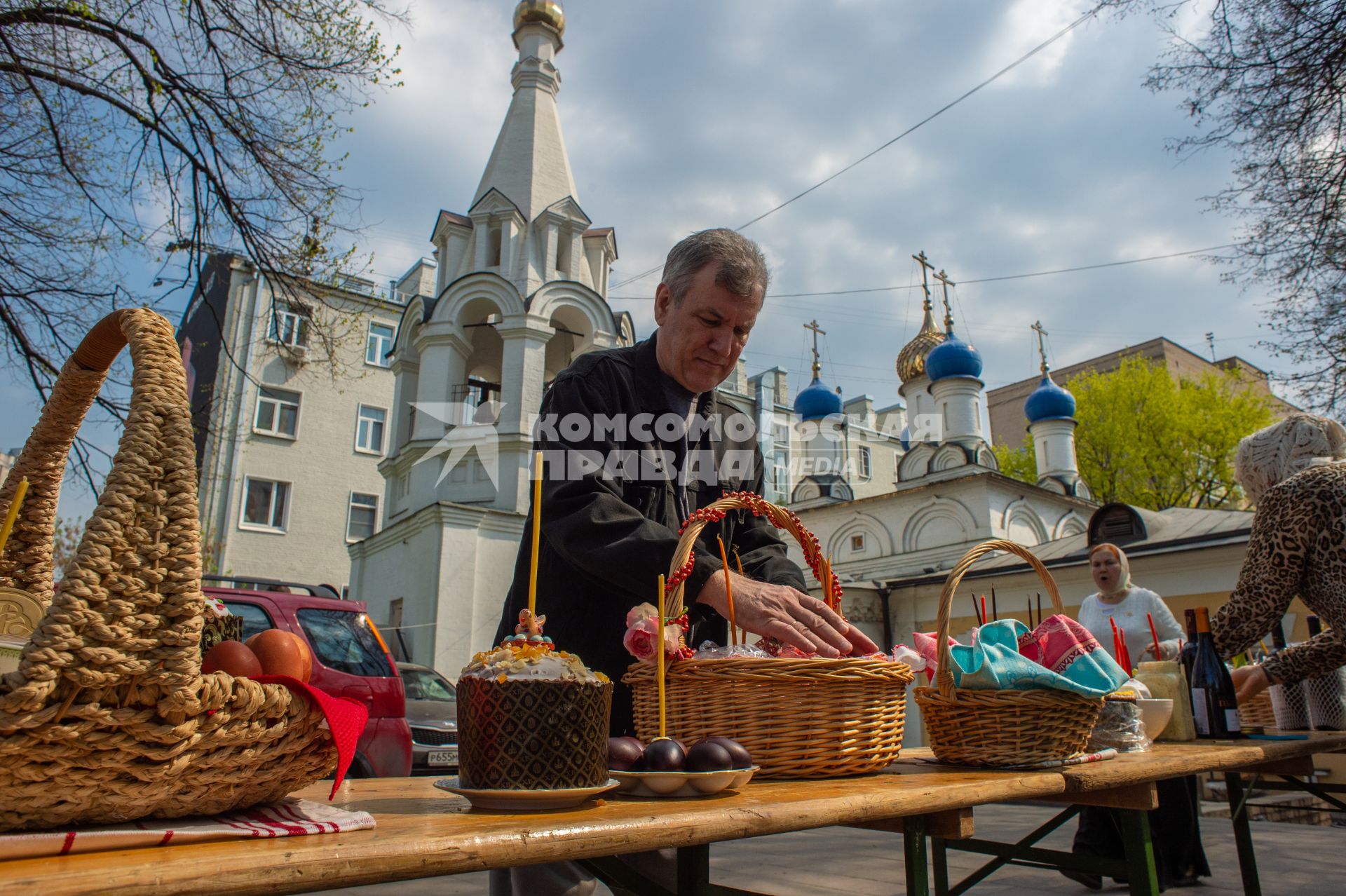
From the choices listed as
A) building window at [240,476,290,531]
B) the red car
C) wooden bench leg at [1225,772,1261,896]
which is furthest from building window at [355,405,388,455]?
wooden bench leg at [1225,772,1261,896]

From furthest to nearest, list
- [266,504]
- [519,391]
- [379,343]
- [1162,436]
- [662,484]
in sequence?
[379,343], [1162,436], [266,504], [519,391], [662,484]

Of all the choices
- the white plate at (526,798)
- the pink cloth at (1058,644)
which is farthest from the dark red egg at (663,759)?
the pink cloth at (1058,644)

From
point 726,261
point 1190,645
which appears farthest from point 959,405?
point 726,261

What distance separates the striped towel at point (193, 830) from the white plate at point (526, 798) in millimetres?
145

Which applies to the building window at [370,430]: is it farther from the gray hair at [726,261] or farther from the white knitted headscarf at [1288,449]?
the gray hair at [726,261]

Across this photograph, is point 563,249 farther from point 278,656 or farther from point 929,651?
point 278,656

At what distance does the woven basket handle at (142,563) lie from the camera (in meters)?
0.80

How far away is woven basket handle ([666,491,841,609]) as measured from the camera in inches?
65.6

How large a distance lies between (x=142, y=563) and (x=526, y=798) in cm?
53

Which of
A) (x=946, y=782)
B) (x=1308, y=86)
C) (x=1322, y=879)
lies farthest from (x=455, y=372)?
(x=946, y=782)

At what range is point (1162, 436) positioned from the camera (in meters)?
27.5

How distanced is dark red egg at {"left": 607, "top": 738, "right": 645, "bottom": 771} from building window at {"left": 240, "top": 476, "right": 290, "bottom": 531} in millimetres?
24805

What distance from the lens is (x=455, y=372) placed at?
1483 cm

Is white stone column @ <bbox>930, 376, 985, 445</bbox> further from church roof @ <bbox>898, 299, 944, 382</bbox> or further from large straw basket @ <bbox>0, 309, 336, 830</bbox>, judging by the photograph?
large straw basket @ <bbox>0, 309, 336, 830</bbox>
